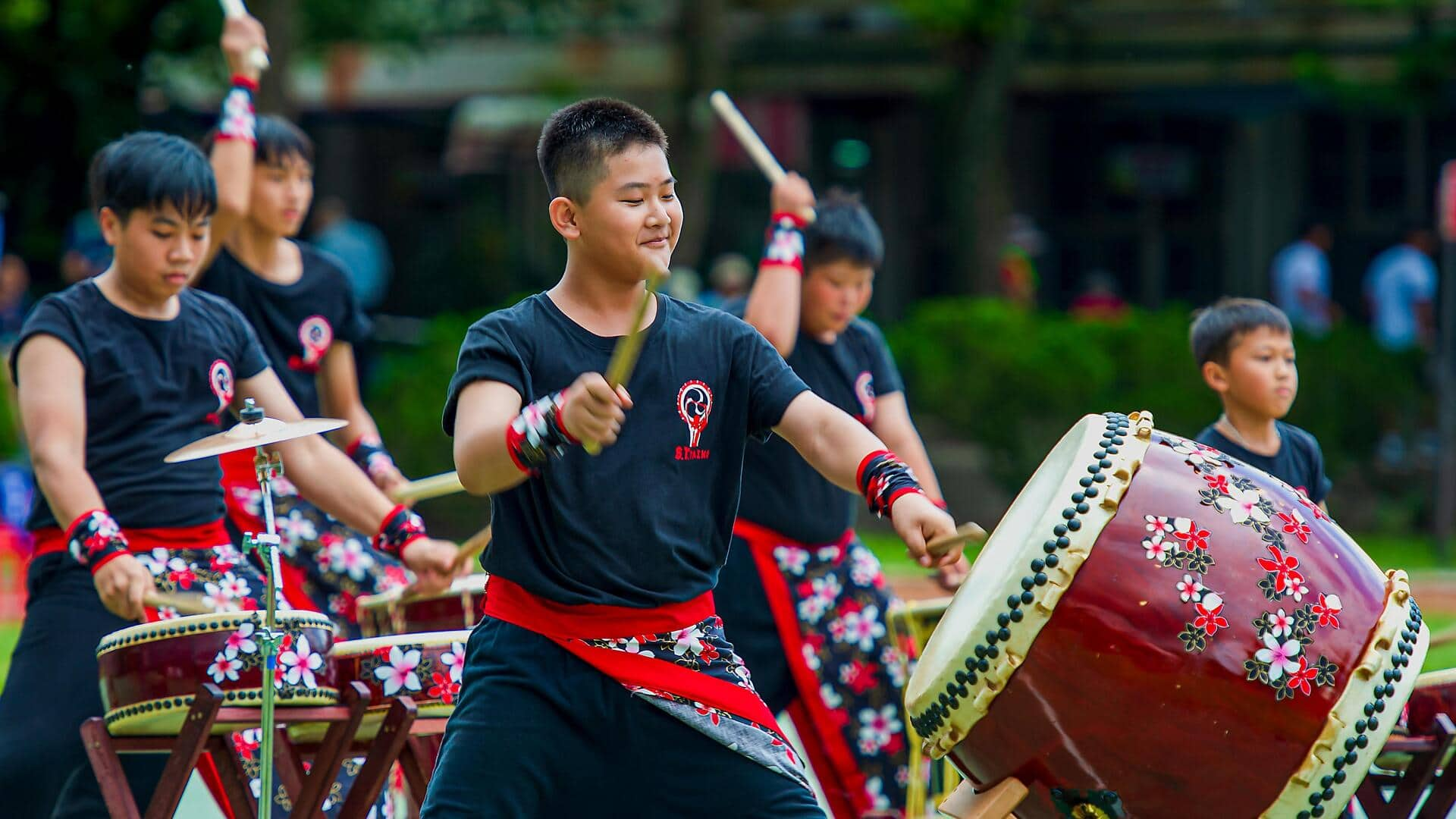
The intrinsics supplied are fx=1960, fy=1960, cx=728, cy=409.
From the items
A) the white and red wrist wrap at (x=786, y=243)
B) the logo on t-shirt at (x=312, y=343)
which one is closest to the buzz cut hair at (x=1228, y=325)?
the white and red wrist wrap at (x=786, y=243)

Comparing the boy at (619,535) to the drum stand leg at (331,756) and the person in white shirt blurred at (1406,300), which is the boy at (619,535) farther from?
the person in white shirt blurred at (1406,300)

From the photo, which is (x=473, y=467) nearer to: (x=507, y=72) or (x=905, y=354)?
(x=905, y=354)

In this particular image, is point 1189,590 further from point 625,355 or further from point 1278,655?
point 625,355

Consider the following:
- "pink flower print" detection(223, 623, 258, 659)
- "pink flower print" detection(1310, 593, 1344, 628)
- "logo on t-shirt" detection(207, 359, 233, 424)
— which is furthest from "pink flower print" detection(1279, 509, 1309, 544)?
"logo on t-shirt" detection(207, 359, 233, 424)

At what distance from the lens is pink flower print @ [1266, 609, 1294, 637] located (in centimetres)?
360

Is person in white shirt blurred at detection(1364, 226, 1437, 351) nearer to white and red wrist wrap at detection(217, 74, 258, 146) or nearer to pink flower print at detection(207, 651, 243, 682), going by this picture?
white and red wrist wrap at detection(217, 74, 258, 146)

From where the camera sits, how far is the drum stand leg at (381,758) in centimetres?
419

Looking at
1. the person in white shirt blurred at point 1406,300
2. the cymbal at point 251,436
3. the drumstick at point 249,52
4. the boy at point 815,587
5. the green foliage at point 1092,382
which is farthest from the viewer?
the person in white shirt blurred at point 1406,300

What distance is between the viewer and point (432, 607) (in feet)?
16.7

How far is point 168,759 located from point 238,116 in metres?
2.19

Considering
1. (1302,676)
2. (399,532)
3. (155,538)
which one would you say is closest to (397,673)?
(399,532)

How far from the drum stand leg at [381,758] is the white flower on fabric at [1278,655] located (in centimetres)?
177

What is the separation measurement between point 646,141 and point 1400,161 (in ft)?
58.5

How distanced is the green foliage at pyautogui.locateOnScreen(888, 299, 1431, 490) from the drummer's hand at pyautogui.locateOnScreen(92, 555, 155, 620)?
9.76 m
